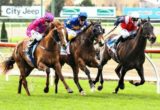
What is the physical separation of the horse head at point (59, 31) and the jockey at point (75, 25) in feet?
3.93

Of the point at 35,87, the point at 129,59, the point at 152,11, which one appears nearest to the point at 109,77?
the point at 35,87

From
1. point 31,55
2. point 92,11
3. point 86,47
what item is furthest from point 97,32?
point 92,11

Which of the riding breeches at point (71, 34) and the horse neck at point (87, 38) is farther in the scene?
the riding breeches at point (71, 34)

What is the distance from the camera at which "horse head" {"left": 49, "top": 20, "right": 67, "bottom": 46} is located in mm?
11664

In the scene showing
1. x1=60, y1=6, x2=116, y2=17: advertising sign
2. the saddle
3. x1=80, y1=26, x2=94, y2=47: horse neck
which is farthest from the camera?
x1=60, y1=6, x2=116, y2=17: advertising sign

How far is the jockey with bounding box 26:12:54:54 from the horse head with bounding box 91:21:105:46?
0.98 meters

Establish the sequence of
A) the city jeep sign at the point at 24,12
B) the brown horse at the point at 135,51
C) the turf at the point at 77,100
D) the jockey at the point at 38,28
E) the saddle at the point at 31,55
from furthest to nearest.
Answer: the city jeep sign at the point at 24,12 → the saddle at the point at 31,55 → the jockey at the point at 38,28 → the brown horse at the point at 135,51 → the turf at the point at 77,100

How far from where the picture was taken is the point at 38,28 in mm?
12734

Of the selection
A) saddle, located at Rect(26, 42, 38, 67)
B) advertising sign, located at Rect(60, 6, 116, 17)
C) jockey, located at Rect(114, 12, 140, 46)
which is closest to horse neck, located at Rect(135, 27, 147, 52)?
Answer: jockey, located at Rect(114, 12, 140, 46)

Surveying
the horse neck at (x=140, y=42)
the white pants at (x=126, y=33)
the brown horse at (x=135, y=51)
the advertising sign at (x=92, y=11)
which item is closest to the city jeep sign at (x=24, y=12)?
the advertising sign at (x=92, y=11)

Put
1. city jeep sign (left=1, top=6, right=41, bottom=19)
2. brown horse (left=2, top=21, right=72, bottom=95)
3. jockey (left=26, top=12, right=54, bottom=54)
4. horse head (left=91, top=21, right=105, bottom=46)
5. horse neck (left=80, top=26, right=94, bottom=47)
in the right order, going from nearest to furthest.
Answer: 1. brown horse (left=2, top=21, right=72, bottom=95)
2. jockey (left=26, top=12, right=54, bottom=54)
3. horse head (left=91, top=21, right=105, bottom=46)
4. horse neck (left=80, top=26, right=94, bottom=47)
5. city jeep sign (left=1, top=6, right=41, bottom=19)

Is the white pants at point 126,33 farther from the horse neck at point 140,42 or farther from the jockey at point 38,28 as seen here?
the jockey at point 38,28

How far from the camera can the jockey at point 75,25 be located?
1329 centimetres

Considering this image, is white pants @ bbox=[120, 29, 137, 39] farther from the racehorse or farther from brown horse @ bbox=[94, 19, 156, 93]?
the racehorse
